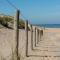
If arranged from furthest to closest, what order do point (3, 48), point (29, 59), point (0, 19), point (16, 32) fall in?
point (29, 59) < point (0, 19) < point (3, 48) < point (16, 32)

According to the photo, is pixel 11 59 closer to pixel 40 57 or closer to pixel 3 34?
pixel 3 34

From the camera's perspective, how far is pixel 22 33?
2078cm

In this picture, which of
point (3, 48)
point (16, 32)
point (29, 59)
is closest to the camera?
point (16, 32)

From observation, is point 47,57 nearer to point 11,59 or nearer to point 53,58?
point 53,58

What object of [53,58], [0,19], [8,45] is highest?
[0,19]

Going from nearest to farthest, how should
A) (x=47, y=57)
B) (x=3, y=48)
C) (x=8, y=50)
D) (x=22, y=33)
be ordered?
(x=3, y=48) → (x=8, y=50) → (x=47, y=57) → (x=22, y=33)

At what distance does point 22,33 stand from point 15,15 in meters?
11.5

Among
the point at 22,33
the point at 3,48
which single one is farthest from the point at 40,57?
the point at 22,33

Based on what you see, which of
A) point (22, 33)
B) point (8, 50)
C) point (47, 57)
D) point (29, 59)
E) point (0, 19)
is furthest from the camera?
point (22, 33)

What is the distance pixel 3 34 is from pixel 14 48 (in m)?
1.24

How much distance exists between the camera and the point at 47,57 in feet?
44.6

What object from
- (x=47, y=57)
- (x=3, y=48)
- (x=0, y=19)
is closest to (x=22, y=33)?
(x=47, y=57)

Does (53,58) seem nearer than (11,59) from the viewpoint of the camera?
No

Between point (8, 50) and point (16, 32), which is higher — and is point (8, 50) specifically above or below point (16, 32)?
below
